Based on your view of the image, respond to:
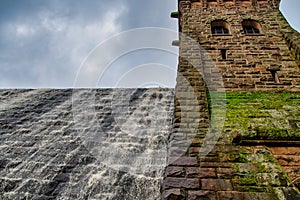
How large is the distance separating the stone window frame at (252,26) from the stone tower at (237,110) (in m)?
0.03

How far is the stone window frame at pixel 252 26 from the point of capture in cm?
679

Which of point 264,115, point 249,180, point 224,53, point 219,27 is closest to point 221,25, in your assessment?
point 219,27

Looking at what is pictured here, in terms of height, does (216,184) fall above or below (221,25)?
below

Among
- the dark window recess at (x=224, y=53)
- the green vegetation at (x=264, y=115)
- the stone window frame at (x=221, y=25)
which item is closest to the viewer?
the green vegetation at (x=264, y=115)

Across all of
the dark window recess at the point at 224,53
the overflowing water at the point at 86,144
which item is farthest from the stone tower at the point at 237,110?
the overflowing water at the point at 86,144

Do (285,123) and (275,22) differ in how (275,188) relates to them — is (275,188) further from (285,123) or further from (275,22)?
(275,22)

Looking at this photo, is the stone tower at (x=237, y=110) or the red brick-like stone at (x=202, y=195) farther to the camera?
the stone tower at (x=237, y=110)

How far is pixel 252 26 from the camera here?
7180mm

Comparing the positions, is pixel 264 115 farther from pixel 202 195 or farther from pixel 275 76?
pixel 202 195

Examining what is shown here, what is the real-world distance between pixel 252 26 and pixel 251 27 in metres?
0.07

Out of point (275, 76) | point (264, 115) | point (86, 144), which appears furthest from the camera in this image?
point (86, 144)

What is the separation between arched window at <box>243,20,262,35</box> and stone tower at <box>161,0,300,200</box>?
0.10 ft

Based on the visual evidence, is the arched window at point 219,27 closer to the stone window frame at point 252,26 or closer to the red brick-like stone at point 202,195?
the stone window frame at point 252,26

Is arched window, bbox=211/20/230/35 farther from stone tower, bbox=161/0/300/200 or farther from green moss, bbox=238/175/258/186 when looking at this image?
green moss, bbox=238/175/258/186
